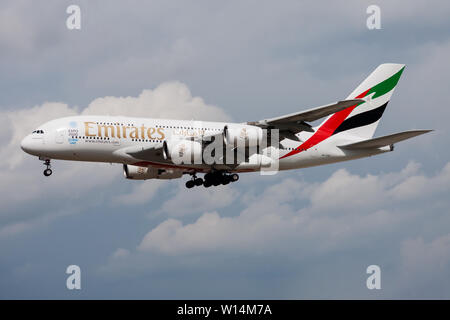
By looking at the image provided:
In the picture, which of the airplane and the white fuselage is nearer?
the airplane

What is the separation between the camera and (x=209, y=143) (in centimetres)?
4603

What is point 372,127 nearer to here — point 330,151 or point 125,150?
point 330,151

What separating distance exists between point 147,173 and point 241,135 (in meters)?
11.5

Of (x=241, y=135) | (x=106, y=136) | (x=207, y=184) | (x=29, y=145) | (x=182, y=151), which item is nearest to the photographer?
(x=241, y=135)

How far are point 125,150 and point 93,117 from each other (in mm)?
2939

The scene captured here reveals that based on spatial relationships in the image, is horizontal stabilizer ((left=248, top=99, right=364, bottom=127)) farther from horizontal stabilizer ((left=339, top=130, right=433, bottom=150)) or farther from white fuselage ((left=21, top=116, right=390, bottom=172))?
horizontal stabilizer ((left=339, top=130, right=433, bottom=150))

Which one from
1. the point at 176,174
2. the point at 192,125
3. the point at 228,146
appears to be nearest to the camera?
the point at 228,146

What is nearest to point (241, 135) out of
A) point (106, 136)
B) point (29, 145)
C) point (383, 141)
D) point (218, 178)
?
point (218, 178)

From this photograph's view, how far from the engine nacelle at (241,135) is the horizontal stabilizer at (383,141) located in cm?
811

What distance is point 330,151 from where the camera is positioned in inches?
1987

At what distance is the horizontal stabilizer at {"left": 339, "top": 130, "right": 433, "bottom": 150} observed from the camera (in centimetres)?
4400

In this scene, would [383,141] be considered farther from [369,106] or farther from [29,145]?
[29,145]

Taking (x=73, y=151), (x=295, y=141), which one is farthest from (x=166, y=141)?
(x=295, y=141)

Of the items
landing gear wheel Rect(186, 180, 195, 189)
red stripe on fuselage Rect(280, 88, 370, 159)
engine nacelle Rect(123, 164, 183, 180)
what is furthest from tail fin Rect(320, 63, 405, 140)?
engine nacelle Rect(123, 164, 183, 180)
